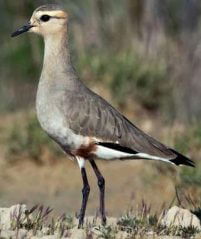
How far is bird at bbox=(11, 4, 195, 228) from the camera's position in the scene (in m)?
7.54

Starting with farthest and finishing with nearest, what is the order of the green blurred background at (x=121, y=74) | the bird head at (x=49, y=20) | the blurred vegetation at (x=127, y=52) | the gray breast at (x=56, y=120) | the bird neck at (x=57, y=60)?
the blurred vegetation at (x=127, y=52) < the green blurred background at (x=121, y=74) < the bird head at (x=49, y=20) < the bird neck at (x=57, y=60) < the gray breast at (x=56, y=120)


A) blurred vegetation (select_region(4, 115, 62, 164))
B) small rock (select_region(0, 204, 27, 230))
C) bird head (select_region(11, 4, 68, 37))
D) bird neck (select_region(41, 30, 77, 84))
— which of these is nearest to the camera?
small rock (select_region(0, 204, 27, 230))

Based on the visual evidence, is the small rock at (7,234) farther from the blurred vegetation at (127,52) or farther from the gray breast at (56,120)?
the blurred vegetation at (127,52)

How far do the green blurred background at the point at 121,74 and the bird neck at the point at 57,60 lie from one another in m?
2.86

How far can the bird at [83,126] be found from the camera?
24.7 feet

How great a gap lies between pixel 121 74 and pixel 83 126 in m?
5.85

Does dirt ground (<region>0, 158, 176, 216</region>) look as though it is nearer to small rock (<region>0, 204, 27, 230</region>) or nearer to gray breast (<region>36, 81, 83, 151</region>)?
gray breast (<region>36, 81, 83, 151</region>)

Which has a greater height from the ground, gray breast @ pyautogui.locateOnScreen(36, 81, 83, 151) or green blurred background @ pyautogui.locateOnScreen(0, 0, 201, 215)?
green blurred background @ pyautogui.locateOnScreen(0, 0, 201, 215)

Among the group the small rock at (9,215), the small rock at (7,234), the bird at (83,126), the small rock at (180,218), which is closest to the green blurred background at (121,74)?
the bird at (83,126)

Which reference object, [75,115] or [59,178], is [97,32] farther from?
[75,115]

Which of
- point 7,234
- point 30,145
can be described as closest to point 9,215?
point 7,234

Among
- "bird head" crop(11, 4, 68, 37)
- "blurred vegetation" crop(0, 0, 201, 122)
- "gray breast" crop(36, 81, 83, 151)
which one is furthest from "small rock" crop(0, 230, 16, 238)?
"blurred vegetation" crop(0, 0, 201, 122)

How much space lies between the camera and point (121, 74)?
13.4 meters

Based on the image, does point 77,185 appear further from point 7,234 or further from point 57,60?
point 7,234
